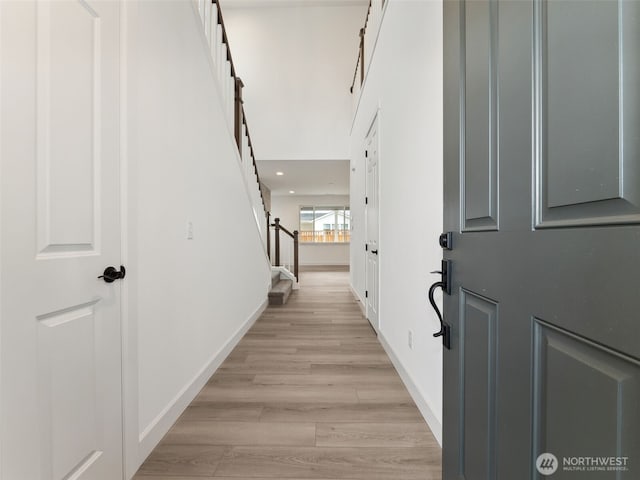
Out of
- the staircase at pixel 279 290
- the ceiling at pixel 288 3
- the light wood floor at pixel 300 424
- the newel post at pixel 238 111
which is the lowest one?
the light wood floor at pixel 300 424

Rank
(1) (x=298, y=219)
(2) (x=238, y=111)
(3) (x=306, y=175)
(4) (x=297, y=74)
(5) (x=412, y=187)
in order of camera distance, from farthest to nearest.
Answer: (1) (x=298, y=219) → (3) (x=306, y=175) → (4) (x=297, y=74) → (2) (x=238, y=111) → (5) (x=412, y=187)

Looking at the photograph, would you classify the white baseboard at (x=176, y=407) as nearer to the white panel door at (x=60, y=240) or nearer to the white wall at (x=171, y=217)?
the white wall at (x=171, y=217)

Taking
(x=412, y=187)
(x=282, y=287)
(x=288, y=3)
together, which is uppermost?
(x=288, y=3)

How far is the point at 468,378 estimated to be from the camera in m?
0.89

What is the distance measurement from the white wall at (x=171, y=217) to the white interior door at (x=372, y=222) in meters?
1.57

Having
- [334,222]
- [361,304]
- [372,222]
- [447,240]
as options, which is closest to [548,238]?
[447,240]

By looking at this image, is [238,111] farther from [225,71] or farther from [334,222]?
[334,222]

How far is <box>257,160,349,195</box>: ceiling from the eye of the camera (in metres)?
5.96

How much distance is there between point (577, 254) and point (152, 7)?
202 cm

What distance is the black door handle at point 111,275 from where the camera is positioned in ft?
3.73

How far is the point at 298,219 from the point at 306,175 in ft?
11.3

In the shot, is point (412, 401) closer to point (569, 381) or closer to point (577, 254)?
point (569, 381)

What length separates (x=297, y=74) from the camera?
5.84m

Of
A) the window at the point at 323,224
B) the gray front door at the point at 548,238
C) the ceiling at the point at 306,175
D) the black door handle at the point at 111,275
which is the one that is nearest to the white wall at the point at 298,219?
the window at the point at 323,224
